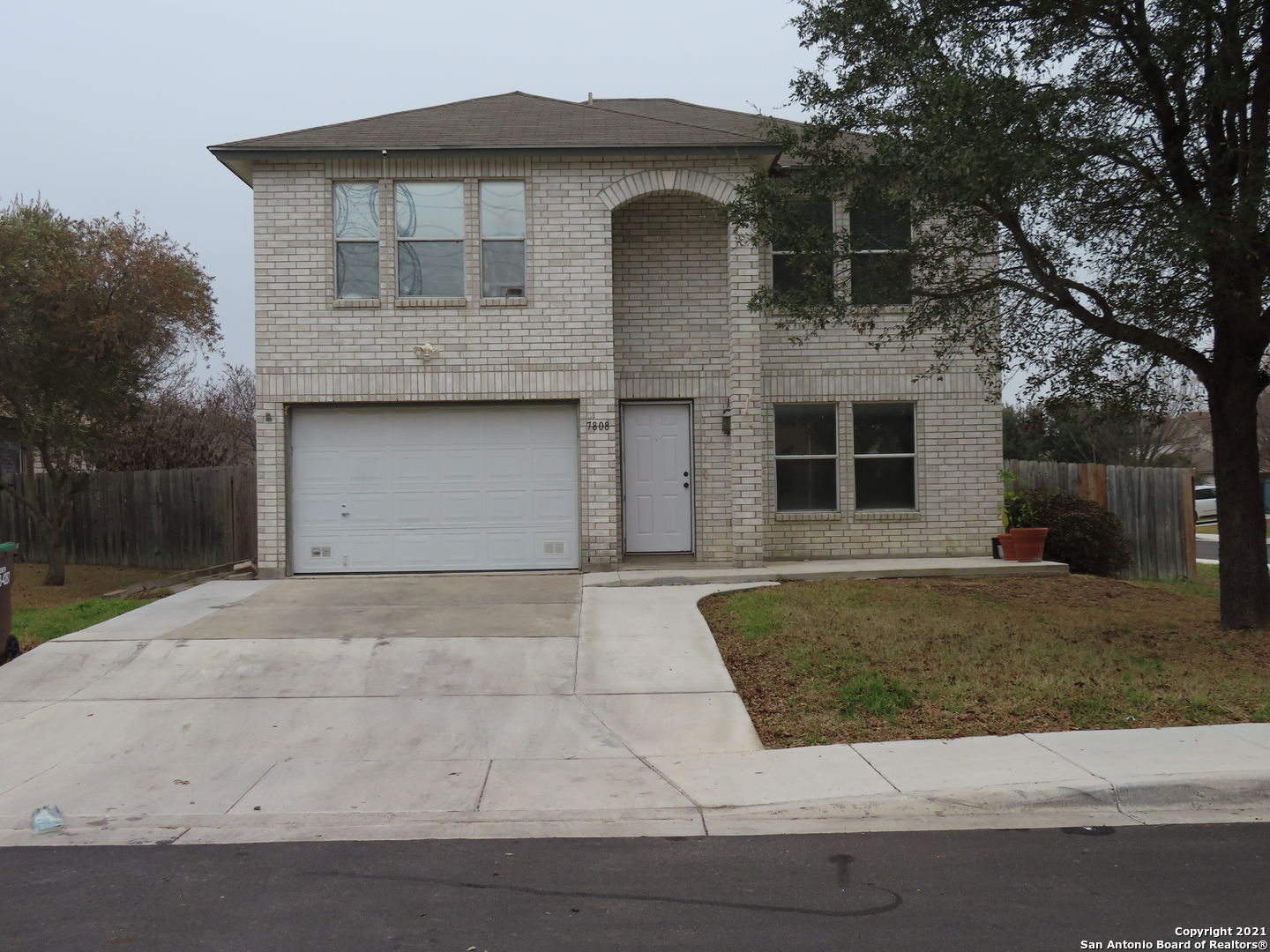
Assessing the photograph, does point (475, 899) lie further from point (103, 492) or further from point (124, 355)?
point (103, 492)

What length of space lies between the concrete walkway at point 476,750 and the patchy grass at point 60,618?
2.72ft

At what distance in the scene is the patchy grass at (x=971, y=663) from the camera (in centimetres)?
774

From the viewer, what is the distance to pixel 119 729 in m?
8.05

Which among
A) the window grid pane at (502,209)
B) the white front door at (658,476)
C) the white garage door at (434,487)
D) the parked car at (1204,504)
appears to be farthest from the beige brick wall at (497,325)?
the parked car at (1204,504)

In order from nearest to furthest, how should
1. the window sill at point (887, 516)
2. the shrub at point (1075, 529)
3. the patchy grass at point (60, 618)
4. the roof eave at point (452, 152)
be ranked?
the patchy grass at point (60, 618), the roof eave at point (452, 152), the window sill at point (887, 516), the shrub at point (1075, 529)

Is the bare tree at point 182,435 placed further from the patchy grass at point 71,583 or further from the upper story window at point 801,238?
the upper story window at point 801,238

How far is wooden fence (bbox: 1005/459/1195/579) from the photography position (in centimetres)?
1806

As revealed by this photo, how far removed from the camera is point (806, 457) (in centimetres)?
1533

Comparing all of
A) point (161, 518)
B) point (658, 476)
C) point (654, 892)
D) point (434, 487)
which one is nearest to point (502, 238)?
point (434, 487)

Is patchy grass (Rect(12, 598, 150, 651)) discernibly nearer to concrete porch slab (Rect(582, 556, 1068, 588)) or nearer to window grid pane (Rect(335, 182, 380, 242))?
window grid pane (Rect(335, 182, 380, 242))

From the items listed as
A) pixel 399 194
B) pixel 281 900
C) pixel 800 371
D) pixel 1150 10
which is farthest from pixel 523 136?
pixel 281 900

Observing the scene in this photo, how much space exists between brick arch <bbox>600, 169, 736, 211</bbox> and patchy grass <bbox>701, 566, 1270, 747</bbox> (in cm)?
560

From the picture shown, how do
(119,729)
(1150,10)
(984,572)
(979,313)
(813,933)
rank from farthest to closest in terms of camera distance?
(984,572) → (979,313) → (1150,10) → (119,729) → (813,933)

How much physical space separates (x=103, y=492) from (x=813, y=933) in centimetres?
2030
